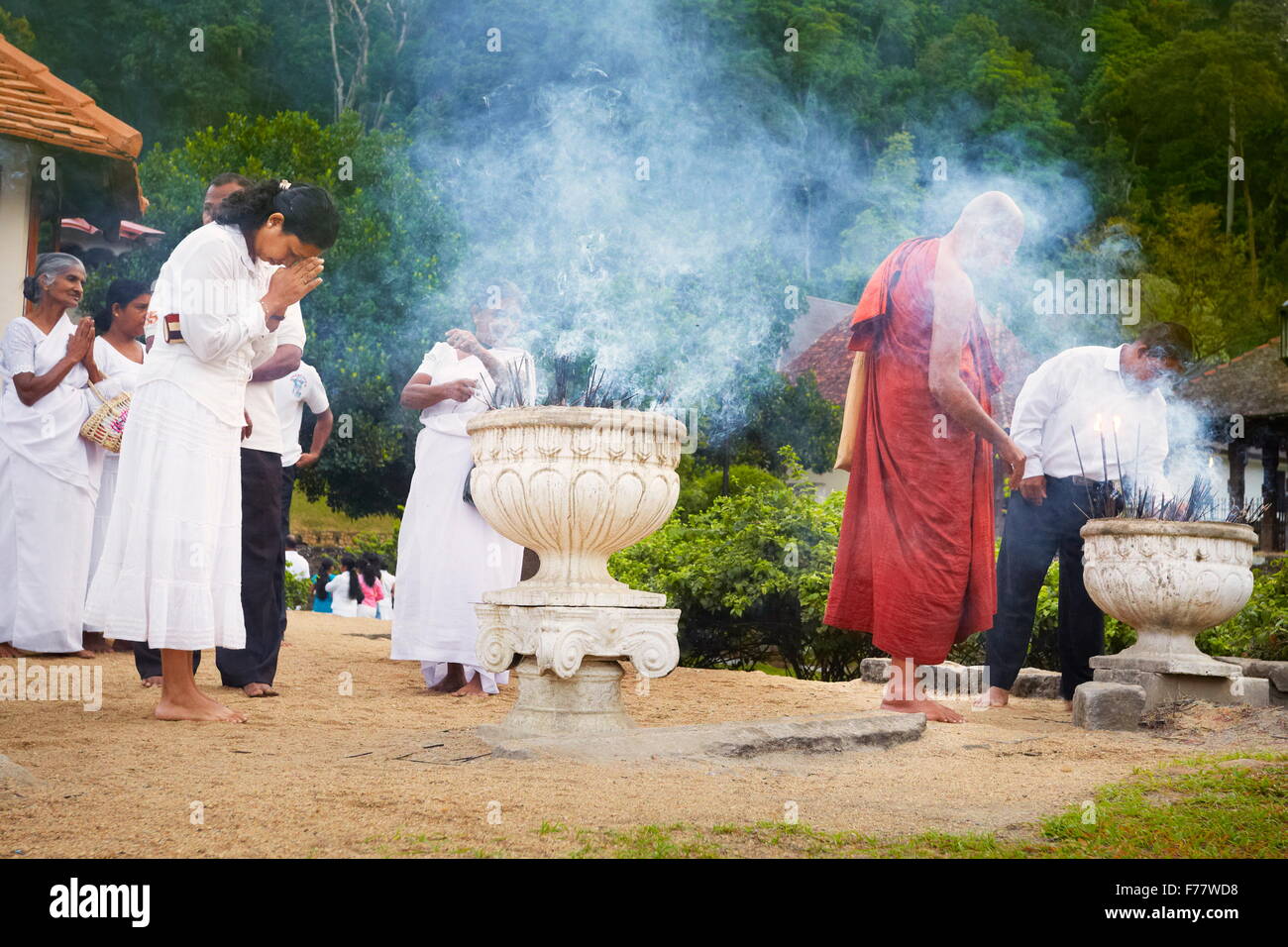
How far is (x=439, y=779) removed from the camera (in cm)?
333

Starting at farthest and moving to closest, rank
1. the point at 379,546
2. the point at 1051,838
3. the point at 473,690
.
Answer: the point at 379,546 → the point at 473,690 → the point at 1051,838

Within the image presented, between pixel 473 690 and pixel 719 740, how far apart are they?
2217 mm

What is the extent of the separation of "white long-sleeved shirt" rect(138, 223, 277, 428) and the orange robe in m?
2.56

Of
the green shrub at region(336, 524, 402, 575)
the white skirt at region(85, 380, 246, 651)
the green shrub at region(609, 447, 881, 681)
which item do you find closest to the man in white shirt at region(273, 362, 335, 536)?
the green shrub at region(609, 447, 881, 681)

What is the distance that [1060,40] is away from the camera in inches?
1100

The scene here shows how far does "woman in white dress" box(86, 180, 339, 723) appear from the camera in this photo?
4.31 metres

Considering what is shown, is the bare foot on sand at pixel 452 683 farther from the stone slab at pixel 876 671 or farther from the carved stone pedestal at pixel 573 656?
the stone slab at pixel 876 671

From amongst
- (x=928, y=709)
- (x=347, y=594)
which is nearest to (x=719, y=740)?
(x=928, y=709)

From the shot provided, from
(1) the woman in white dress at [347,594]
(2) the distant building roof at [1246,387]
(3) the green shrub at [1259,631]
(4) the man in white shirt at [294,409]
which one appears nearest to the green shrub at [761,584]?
(3) the green shrub at [1259,631]

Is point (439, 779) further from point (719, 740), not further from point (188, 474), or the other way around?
point (188, 474)

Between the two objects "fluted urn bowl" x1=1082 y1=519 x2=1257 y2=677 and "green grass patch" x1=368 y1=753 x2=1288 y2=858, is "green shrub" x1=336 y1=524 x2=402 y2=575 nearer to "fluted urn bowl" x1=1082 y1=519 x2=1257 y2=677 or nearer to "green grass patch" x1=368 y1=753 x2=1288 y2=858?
"fluted urn bowl" x1=1082 y1=519 x2=1257 y2=677

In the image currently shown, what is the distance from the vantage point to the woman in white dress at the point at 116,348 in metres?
6.71

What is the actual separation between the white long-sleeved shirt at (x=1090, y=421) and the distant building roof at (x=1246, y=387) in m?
16.7
